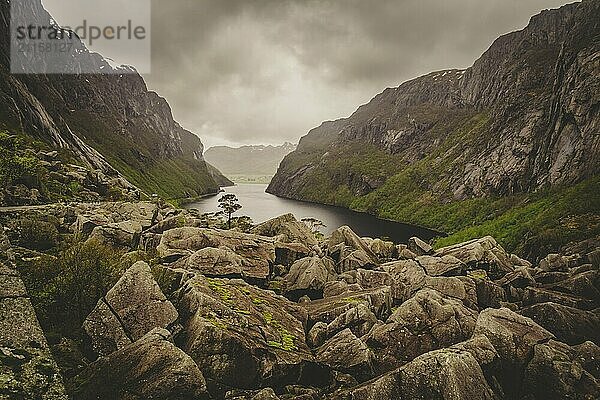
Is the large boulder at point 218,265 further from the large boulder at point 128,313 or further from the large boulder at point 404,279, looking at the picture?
the large boulder at point 404,279

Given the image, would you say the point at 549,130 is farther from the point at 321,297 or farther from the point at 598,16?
the point at 321,297

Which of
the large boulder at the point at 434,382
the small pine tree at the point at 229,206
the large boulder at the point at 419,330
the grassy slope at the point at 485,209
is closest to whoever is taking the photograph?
the large boulder at the point at 434,382

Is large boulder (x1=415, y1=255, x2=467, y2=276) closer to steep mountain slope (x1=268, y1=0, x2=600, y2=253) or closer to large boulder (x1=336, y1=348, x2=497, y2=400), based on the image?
large boulder (x1=336, y1=348, x2=497, y2=400)

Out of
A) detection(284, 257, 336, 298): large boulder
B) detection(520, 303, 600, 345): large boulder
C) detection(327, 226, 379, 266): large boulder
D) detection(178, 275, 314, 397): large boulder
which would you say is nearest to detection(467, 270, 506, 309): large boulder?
detection(520, 303, 600, 345): large boulder

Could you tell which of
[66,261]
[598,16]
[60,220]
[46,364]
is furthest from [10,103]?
[598,16]

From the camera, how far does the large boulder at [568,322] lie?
23.9 m

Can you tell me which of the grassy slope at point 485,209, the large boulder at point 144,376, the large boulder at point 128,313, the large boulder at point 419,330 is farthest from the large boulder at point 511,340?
the grassy slope at point 485,209

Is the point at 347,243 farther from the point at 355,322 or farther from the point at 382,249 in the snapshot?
the point at 355,322

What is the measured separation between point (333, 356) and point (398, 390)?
4.54 meters

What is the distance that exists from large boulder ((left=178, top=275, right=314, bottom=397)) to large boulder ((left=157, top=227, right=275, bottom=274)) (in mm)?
8921

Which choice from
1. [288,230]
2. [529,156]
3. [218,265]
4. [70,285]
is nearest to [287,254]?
[288,230]

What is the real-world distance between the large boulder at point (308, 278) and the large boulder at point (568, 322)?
15.4 metres

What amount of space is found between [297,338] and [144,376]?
30.8ft

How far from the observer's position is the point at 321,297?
98.8 feet
